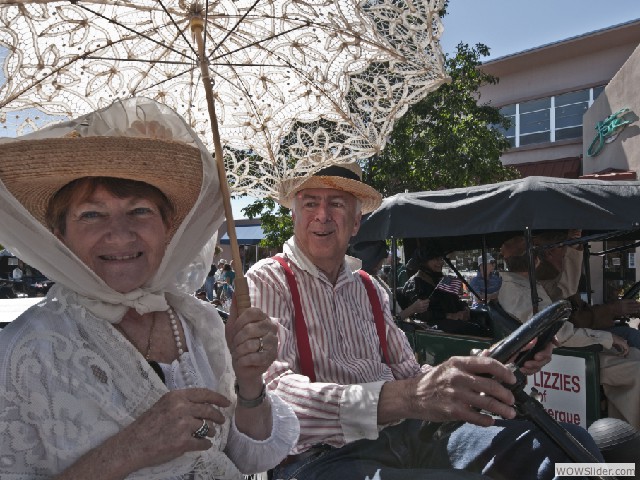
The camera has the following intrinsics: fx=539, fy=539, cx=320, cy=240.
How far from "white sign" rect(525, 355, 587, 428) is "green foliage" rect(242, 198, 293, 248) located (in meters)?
6.96

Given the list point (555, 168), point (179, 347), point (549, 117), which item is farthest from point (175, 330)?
point (549, 117)

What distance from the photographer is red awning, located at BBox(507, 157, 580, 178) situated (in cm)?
1914

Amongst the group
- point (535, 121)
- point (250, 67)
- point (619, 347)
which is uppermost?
point (535, 121)

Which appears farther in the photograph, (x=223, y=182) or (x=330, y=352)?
(x=330, y=352)

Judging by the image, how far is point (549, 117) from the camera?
20578 millimetres

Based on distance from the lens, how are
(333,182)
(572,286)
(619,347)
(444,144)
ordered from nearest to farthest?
(333,182)
(619,347)
(572,286)
(444,144)

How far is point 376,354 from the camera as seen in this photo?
7.89ft

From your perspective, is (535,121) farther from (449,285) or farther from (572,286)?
(572,286)

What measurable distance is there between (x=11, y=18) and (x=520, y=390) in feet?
6.56

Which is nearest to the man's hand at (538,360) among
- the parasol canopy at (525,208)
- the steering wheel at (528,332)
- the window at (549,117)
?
the steering wheel at (528,332)

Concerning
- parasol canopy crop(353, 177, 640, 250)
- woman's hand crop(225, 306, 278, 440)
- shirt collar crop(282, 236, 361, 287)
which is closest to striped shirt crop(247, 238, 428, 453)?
shirt collar crop(282, 236, 361, 287)

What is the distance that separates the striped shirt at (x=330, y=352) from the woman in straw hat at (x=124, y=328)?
131 millimetres

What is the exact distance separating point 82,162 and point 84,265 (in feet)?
1.01

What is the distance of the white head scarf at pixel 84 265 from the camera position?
156 centimetres
